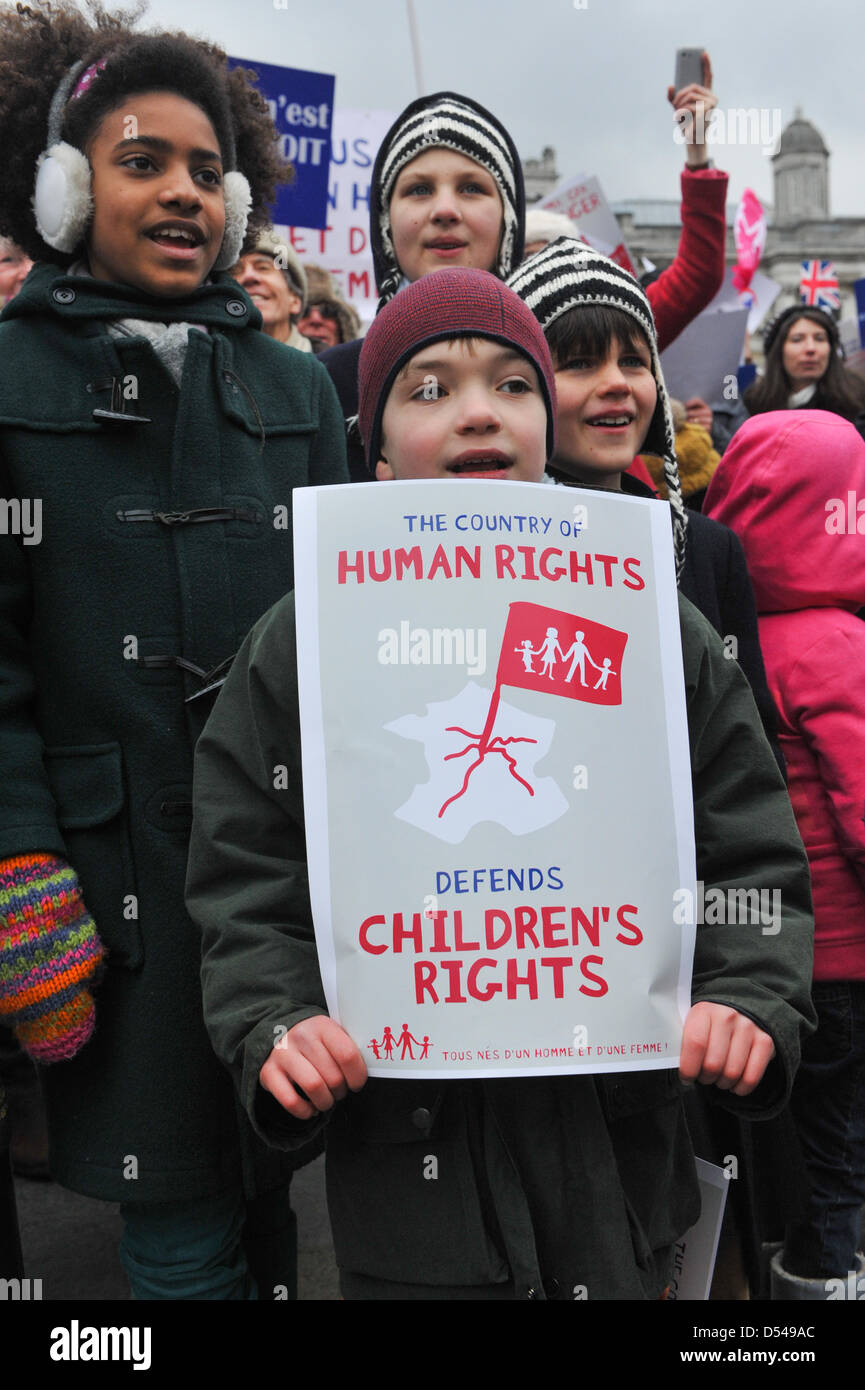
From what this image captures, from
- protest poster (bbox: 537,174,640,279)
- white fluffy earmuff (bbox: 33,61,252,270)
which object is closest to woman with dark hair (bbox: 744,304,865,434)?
protest poster (bbox: 537,174,640,279)

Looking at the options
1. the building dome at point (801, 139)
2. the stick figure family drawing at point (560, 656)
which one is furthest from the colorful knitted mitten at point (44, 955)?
the building dome at point (801, 139)

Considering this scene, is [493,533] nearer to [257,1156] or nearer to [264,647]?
[264,647]

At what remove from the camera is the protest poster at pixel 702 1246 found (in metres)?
1.78

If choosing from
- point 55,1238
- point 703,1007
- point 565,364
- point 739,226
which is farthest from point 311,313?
point 739,226

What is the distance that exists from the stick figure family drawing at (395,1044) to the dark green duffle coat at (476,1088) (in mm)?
106

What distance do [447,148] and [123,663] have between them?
1.58m

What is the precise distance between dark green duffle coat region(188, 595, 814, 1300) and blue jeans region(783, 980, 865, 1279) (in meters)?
0.91

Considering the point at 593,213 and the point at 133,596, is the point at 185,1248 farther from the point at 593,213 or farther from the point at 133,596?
the point at 593,213

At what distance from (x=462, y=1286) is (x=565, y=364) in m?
1.55

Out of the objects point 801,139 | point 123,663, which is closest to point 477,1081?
point 123,663

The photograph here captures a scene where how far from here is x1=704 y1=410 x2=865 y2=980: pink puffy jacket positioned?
2.46 m

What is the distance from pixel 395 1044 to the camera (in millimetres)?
1481

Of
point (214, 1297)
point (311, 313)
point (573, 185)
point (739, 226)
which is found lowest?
point (214, 1297)

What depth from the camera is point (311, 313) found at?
204 inches
